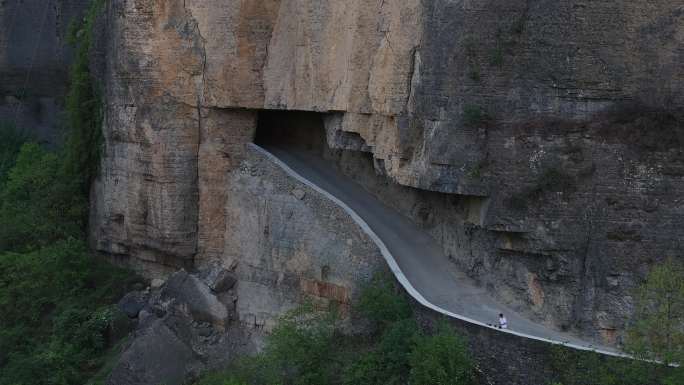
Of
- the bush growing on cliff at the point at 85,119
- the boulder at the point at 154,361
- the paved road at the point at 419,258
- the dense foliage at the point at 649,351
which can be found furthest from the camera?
the bush growing on cliff at the point at 85,119

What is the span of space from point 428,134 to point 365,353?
160 inches

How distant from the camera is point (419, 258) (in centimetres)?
1939

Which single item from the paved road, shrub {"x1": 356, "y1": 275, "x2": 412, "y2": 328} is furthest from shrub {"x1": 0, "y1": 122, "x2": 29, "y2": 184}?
shrub {"x1": 356, "y1": 275, "x2": 412, "y2": 328}

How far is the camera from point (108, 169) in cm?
2508

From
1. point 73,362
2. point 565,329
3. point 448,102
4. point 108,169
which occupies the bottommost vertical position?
point 73,362

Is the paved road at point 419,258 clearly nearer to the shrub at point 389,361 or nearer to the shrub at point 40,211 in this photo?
the shrub at point 389,361

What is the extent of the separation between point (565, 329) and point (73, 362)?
11.2 metres

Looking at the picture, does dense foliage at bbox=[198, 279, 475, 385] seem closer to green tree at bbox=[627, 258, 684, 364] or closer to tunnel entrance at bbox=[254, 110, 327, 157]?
green tree at bbox=[627, 258, 684, 364]

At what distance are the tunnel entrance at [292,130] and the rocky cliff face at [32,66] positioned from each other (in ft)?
40.5

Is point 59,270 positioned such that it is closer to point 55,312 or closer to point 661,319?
point 55,312

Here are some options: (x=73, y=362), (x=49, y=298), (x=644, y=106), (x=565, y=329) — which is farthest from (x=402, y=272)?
(x=49, y=298)

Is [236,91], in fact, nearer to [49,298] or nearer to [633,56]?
[49,298]

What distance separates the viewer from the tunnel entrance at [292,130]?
24234mm

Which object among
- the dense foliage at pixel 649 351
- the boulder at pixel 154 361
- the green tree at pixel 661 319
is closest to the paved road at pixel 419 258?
the dense foliage at pixel 649 351
